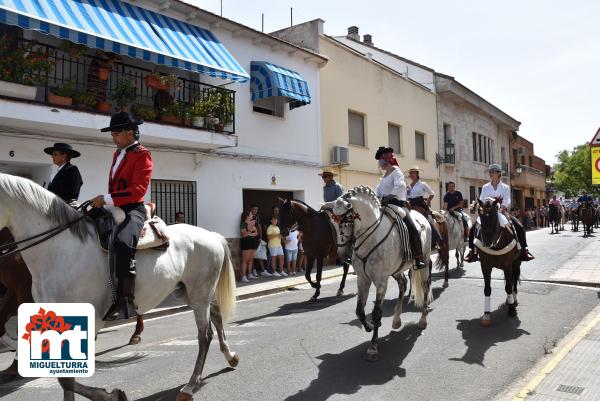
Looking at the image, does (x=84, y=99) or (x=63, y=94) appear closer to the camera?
(x=63, y=94)

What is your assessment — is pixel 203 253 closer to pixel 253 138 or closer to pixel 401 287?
pixel 401 287

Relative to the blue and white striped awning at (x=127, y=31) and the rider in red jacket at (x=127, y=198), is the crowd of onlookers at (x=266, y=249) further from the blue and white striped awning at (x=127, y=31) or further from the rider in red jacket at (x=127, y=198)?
the rider in red jacket at (x=127, y=198)

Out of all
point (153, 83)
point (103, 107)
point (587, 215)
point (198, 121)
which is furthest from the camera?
point (587, 215)

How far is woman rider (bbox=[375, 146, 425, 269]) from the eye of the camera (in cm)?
667

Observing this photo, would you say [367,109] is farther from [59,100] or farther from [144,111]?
[59,100]

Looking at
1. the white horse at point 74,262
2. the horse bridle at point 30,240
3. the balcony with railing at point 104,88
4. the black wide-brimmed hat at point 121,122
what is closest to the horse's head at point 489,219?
the white horse at point 74,262

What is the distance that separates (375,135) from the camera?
20.0 metres

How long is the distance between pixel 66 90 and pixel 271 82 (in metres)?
6.17

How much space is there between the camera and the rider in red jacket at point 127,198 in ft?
12.9

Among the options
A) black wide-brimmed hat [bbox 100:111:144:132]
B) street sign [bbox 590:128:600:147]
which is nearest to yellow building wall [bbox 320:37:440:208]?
street sign [bbox 590:128:600:147]

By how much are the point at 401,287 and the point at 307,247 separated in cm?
308

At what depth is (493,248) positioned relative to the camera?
7.24 metres

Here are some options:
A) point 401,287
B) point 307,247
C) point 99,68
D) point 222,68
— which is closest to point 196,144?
point 222,68

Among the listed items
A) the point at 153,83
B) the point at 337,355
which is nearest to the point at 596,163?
the point at 337,355
